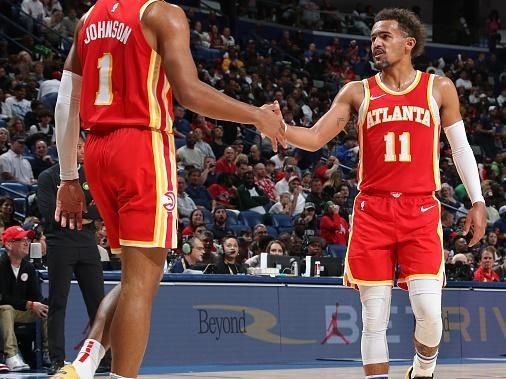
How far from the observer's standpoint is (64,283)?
9203 mm

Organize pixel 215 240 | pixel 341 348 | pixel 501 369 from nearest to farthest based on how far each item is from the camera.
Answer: pixel 501 369
pixel 341 348
pixel 215 240

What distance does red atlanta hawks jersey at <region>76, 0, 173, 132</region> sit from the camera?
480 centimetres

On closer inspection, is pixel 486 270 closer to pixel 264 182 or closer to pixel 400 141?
pixel 264 182

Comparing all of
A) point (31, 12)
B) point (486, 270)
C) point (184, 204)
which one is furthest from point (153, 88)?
point (31, 12)

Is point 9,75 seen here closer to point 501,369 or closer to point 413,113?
point 501,369

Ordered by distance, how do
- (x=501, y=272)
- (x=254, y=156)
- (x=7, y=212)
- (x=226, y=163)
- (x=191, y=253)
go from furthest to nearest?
(x=254, y=156), (x=226, y=163), (x=501, y=272), (x=191, y=253), (x=7, y=212)

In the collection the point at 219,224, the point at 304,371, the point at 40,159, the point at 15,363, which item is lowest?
the point at 304,371

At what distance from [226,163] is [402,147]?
35.2ft

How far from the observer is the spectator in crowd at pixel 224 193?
1622 cm

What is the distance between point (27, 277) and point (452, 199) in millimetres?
11679

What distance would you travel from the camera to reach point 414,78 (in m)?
6.48

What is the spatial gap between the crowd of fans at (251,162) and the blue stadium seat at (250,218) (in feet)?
0.07

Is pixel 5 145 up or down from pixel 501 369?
up

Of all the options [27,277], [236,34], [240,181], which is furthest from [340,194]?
[236,34]
